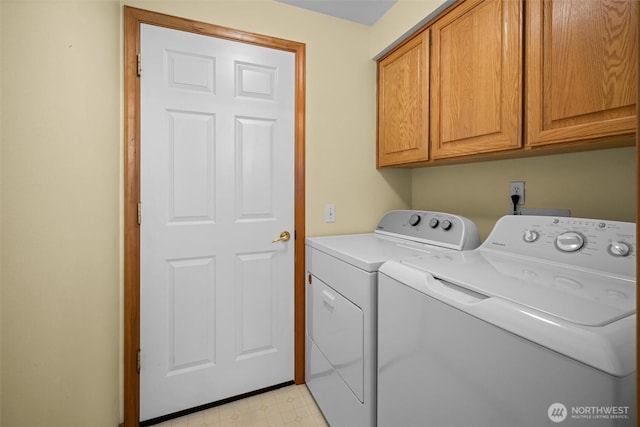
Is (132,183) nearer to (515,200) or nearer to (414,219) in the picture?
(414,219)

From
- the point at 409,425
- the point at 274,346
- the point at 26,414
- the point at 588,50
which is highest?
the point at 588,50

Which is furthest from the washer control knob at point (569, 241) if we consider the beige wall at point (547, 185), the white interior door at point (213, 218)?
the white interior door at point (213, 218)

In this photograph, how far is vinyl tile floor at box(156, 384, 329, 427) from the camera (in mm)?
1529

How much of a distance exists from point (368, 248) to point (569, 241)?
2.55 ft

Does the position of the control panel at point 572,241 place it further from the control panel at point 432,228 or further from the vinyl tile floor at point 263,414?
the vinyl tile floor at point 263,414

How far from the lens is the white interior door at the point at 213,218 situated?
151cm

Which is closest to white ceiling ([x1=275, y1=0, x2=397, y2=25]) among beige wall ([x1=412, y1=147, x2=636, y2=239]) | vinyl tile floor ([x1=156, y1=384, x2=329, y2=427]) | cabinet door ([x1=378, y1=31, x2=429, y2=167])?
cabinet door ([x1=378, y1=31, x2=429, y2=167])

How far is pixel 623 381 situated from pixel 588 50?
0.99 meters

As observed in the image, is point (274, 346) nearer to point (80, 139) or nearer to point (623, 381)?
point (80, 139)

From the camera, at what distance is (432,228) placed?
61.1 inches

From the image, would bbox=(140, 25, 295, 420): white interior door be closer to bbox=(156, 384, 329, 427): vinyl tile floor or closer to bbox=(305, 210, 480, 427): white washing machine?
bbox=(156, 384, 329, 427): vinyl tile floor

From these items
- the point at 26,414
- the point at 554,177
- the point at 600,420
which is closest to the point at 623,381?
the point at 600,420

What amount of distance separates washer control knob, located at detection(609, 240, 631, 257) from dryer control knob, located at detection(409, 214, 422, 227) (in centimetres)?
86

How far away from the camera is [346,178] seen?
6.43 feet
